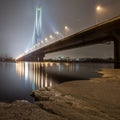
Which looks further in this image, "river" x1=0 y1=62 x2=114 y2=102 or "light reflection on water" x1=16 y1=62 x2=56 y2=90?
"light reflection on water" x1=16 y1=62 x2=56 y2=90

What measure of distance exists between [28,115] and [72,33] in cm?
3661

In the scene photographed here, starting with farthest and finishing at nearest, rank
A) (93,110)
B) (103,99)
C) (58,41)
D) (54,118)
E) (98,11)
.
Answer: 1. (58,41)
2. (98,11)
3. (103,99)
4. (93,110)
5. (54,118)

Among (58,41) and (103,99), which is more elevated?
(58,41)

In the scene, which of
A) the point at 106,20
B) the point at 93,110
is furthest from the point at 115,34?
the point at 93,110

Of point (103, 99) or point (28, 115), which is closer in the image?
point (28, 115)

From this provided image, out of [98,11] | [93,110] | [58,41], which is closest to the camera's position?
[93,110]

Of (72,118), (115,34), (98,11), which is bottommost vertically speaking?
(72,118)

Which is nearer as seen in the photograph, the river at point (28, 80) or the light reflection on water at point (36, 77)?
the river at point (28, 80)

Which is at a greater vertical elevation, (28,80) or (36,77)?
(36,77)

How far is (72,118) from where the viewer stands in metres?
6.64

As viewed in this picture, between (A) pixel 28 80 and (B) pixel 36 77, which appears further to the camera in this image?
(B) pixel 36 77

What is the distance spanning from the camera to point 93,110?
7.73 metres

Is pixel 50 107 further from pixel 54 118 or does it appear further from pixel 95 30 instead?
pixel 95 30

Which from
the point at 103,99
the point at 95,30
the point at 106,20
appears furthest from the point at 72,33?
the point at 103,99
